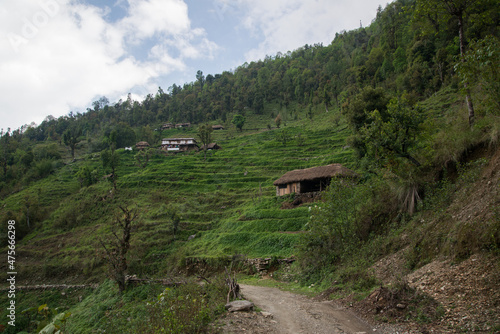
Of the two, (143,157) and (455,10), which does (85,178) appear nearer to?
(143,157)

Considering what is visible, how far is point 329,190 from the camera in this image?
15484 mm

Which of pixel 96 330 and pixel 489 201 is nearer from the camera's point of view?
pixel 489 201

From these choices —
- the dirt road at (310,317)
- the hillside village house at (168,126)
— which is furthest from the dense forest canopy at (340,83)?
the dirt road at (310,317)

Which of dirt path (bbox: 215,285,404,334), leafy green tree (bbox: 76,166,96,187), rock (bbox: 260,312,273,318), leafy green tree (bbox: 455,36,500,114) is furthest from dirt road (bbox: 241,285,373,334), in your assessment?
leafy green tree (bbox: 76,166,96,187)

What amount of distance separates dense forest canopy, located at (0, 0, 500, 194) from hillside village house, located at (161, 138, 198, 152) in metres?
8.40

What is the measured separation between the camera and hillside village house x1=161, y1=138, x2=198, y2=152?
239 feet

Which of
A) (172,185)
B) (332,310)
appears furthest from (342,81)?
(332,310)

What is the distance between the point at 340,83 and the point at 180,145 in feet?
164

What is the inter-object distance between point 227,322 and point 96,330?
34.7 ft

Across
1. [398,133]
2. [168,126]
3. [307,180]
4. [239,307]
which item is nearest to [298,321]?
[239,307]

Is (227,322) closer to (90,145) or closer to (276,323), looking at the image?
(276,323)

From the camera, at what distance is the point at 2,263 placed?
32.6 meters

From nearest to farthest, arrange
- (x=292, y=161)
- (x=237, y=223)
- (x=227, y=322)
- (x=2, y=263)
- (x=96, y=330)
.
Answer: (x=227, y=322), (x=96, y=330), (x=237, y=223), (x=2, y=263), (x=292, y=161)

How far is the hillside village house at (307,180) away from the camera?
28761mm
